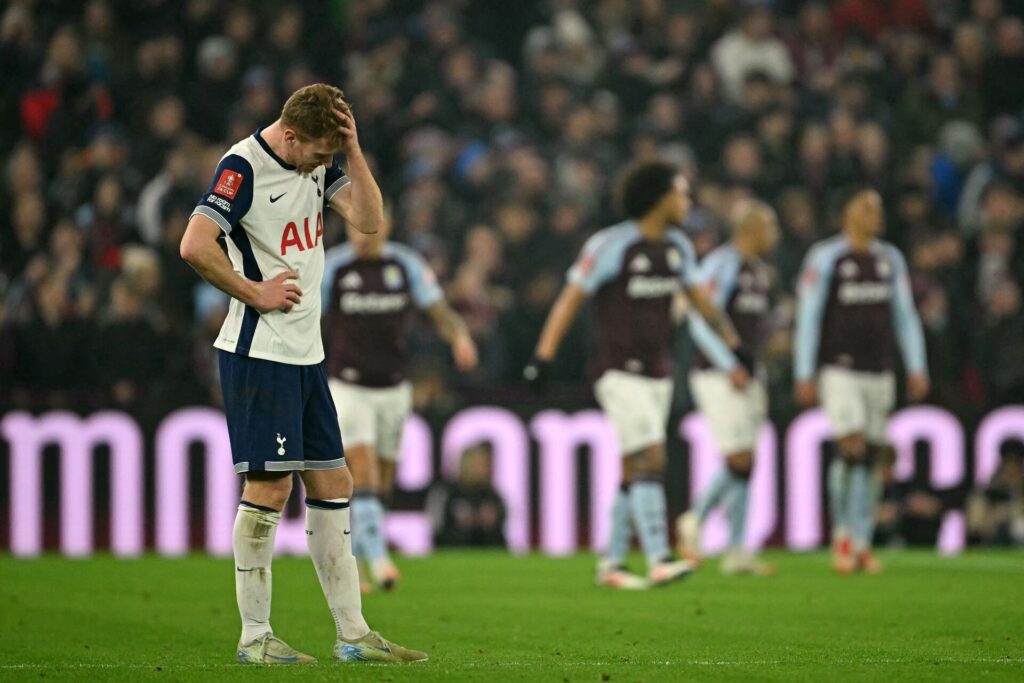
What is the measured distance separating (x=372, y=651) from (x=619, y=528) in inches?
178

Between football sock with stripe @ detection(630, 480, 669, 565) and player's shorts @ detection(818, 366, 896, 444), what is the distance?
7.28ft

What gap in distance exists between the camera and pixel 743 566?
1239cm

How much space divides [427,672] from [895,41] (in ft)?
47.8

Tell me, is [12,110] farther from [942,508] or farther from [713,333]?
[942,508]

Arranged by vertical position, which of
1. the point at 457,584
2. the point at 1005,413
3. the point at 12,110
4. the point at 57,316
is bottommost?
the point at 457,584

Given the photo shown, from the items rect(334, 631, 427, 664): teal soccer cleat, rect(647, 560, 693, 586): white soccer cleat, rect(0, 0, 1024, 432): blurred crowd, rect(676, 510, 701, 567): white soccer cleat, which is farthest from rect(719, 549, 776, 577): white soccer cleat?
rect(334, 631, 427, 664): teal soccer cleat

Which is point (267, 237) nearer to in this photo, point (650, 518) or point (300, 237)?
point (300, 237)

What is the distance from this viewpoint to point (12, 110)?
55.9 feet

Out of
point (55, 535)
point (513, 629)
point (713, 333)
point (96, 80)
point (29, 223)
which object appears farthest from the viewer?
point (96, 80)

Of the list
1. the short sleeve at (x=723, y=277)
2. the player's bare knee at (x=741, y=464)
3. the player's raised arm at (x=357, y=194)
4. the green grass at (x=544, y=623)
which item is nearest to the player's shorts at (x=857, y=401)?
the player's bare knee at (x=741, y=464)

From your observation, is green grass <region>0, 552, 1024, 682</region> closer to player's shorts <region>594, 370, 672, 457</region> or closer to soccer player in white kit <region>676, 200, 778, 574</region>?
soccer player in white kit <region>676, 200, 778, 574</region>

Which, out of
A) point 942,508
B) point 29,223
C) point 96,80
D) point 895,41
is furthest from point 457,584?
point 895,41

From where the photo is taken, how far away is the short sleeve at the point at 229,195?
684 cm

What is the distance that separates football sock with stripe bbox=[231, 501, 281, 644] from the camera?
6.93 m
